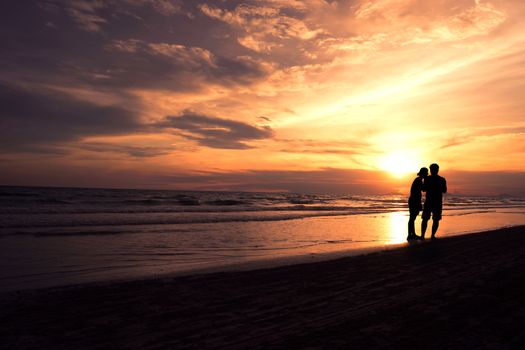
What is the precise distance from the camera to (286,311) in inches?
189

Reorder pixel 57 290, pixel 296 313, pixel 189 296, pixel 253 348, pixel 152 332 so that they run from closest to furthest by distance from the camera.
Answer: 1. pixel 253 348
2. pixel 152 332
3. pixel 296 313
4. pixel 189 296
5. pixel 57 290

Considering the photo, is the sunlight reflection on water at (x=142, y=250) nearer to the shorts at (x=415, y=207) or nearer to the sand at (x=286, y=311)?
the shorts at (x=415, y=207)

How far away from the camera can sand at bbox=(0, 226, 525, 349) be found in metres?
3.87

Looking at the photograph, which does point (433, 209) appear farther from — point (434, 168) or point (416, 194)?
point (434, 168)

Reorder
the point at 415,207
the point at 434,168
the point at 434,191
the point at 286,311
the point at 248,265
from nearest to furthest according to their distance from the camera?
the point at 286,311 < the point at 248,265 < the point at 434,168 < the point at 434,191 < the point at 415,207

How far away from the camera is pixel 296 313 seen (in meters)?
4.72

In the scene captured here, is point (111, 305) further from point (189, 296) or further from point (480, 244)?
point (480, 244)

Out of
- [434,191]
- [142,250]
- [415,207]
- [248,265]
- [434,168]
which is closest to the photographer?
[248,265]

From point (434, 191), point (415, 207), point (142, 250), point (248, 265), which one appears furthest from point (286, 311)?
point (434, 191)

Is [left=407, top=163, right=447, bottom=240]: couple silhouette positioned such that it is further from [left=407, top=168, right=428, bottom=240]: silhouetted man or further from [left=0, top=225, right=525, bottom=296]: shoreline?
[left=0, top=225, right=525, bottom=296]: shoreline

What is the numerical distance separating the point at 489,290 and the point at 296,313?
3383 mm

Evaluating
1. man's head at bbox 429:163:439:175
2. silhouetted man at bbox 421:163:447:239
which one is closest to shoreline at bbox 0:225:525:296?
silhouetted man at bbox 421:163:447:239

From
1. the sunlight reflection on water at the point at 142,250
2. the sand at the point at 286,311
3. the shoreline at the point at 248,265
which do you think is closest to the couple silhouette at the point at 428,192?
the sunlight reflection on water at the point at 142,250

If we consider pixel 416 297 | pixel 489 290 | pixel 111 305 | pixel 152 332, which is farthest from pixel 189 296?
pixel 489 290
